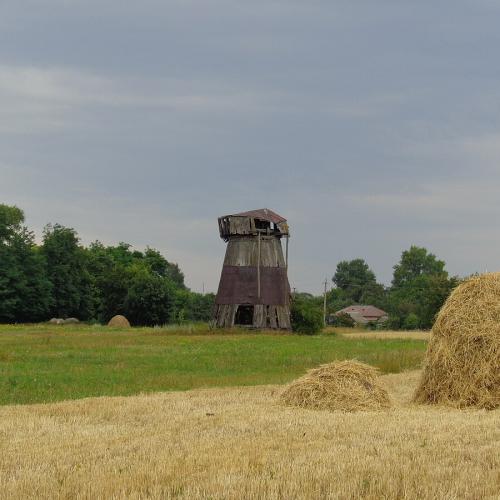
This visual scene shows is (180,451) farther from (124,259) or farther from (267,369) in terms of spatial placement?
(124,259)

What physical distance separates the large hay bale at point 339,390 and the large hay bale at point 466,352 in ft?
3.88

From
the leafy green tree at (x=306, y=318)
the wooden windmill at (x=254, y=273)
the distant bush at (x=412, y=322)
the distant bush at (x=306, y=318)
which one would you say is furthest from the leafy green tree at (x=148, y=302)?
the distant bush at (x=412, y=322)

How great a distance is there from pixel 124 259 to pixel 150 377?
324 feet

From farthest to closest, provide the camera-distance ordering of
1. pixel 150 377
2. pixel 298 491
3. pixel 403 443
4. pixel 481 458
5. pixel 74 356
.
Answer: pixel 74 356 < pixel 150 377 < pixel 403 443 < pixel 481 458 < pixel 298 491

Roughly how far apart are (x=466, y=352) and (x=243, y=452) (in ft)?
24.5

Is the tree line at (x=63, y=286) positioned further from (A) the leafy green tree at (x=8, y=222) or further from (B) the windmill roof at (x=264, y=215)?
(B) the windmill roof at (x=264, y=215)

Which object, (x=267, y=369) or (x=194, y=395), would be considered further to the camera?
(x=267, y=369)

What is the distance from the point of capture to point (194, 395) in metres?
18.7

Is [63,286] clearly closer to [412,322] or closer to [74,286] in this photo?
[74,286]

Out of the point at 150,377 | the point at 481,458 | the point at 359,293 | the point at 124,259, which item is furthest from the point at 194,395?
the point at 359,293

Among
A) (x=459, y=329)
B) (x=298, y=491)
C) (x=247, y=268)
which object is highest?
(x=247, y=268)

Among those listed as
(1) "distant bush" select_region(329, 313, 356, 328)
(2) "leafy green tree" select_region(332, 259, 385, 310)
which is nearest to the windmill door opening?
(1) "distant bush" select_region(329, 313, 356, 328)

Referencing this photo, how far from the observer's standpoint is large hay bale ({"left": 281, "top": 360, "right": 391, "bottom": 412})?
51.5ft

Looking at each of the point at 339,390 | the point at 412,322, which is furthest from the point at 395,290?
the point at 339,390
